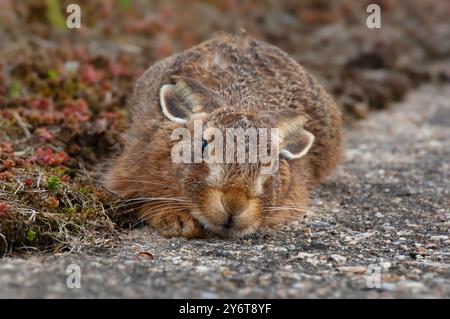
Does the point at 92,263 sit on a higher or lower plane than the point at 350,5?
lower

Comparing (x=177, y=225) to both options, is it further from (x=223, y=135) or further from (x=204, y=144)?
(x=223, y=135)

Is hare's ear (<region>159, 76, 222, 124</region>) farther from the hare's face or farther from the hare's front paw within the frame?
the hare's front paw

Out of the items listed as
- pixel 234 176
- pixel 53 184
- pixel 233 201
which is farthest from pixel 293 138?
pixel 53 184

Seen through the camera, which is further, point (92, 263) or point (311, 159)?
point (311, 159)

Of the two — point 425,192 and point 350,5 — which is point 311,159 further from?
point 350,5

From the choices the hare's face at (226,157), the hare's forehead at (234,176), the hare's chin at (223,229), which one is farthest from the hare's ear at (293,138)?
the hare's chin at (223,229)

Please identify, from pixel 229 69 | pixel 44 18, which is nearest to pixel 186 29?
pixel 44 18

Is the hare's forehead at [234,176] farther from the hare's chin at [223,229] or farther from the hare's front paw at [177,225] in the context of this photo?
the hare's front paw at [177,225]
